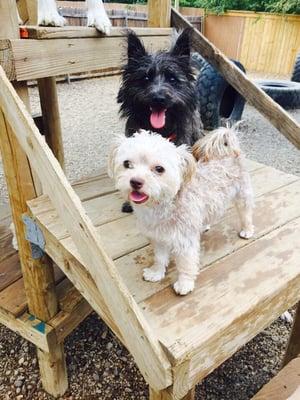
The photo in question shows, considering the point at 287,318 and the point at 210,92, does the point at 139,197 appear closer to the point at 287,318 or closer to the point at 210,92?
the point at 287,318

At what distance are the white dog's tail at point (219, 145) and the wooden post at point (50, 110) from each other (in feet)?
5.02

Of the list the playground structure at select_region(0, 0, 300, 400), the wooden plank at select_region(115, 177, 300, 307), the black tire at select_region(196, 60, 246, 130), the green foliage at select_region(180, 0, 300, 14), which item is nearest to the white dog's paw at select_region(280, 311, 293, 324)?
the playground structure at select_region(0, 0, 300, 400)

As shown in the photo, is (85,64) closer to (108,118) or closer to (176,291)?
(176,291)

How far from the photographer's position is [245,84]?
258 centimetres

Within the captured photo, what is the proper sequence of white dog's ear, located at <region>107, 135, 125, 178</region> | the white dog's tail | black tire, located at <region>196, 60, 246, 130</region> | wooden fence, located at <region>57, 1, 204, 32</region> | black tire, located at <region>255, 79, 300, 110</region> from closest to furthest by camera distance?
white dog's ear, located at <region>107, 135, 125, 178</region> < the white dog's tail < black tire, located at <region>196, 60, 246, 130</region> < black tire, located at <region>255, 79, 300, 110</region> < wooden fence, located at <region>57, 1, 204, 32</region>

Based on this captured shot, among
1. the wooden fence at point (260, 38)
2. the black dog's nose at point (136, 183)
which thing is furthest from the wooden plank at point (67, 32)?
the wooden fence at point (260, 38)

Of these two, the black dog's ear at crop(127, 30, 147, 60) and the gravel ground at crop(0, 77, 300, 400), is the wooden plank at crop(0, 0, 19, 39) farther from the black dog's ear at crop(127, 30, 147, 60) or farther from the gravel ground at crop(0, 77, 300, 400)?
the gravel ground at crop(0, 77, 300, 400)

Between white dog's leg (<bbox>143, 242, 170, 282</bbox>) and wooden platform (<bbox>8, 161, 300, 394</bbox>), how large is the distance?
1.2 inches

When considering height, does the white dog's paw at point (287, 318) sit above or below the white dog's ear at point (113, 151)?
below

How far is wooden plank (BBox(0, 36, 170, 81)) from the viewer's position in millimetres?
1574

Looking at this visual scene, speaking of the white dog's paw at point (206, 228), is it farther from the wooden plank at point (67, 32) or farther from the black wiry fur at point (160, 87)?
the wooden plank at point (67, 32)

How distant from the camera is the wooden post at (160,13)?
2629mm

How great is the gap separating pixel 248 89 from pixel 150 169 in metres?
1.50

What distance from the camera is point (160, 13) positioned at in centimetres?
264
